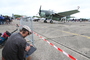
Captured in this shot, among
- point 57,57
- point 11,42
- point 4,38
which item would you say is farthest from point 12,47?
point 4,38

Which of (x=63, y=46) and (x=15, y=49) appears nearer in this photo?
(x=15, y=49)

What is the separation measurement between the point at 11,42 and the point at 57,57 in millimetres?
2215

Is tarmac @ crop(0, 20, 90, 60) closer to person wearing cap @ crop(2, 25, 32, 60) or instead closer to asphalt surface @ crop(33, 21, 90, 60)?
asphalt surface @ crop(33, 21, 90, 60)

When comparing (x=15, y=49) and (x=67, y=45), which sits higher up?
(x=15, y=49)

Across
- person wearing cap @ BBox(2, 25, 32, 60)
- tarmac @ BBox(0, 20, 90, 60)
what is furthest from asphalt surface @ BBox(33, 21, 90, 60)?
person wearing cap @ BBox(2, 25, 32, 60)

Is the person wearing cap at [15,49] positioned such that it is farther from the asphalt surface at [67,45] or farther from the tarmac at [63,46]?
the asphalt surface at [67,45]

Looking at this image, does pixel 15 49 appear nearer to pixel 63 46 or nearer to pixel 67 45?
pixel 63 46

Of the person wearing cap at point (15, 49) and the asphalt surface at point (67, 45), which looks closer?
the person wearing cap at point (15, 49)

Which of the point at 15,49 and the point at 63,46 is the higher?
the point at 15,49

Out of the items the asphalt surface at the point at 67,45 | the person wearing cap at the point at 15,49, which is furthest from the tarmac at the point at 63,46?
the person wearing cap at the point at 15,49

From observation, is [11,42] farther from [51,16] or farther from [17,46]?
[51,16]

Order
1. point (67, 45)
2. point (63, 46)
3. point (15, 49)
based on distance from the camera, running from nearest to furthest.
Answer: point (15, 49) < point (63, 46) < point (67, 45)

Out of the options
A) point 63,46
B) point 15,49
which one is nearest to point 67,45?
point 63,46

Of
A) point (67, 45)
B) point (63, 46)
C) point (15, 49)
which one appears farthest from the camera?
point (67, 45)
